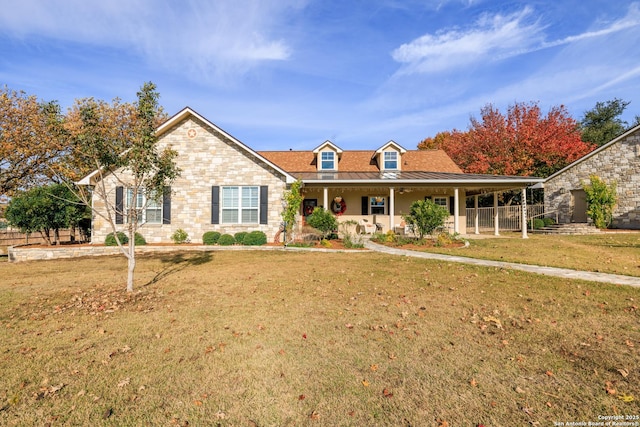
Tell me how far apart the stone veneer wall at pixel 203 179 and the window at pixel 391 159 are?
8.36 metres

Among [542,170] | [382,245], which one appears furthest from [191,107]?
[542,170]

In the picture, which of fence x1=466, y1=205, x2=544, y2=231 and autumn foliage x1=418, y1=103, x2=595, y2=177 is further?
autumn foliage x1=418, y1=103, x2=595, y2=177

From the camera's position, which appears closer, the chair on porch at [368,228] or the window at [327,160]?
the chair on porch at [368,228]

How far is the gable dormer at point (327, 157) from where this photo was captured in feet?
68.1

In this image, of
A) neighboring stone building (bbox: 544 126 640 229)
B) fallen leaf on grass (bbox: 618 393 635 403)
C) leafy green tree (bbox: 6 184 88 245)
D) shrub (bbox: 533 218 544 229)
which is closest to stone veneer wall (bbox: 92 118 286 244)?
leafy green tree (bbox: 6 184 88 245)

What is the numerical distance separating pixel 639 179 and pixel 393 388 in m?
24.8

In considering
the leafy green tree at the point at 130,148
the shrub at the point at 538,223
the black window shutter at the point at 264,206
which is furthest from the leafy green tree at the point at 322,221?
the shrub at the point at 538,223

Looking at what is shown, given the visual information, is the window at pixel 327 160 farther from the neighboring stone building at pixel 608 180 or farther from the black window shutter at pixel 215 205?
the neighboring stone building at pixel 608 180

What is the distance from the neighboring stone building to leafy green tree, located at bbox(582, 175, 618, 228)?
3.36 ft

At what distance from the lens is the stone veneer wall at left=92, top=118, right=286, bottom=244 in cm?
1526

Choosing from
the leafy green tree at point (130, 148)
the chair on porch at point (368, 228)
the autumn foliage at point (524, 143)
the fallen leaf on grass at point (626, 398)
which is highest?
the autumn foliage at point (524, 143)

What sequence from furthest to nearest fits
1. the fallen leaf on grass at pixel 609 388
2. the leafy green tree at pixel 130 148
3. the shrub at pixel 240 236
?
the shrub at pixel 240 236 → the leafy green tree at pixel 130 148 → the fallen leaf on grass at pixel 609 388

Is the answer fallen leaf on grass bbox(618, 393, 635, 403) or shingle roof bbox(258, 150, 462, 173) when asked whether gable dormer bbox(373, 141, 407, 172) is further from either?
fallen leaf on grass bbox(618, 393, 635, 403)

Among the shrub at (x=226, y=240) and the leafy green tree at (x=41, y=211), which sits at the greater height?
the leafy green tree at (x=41, y=211)
